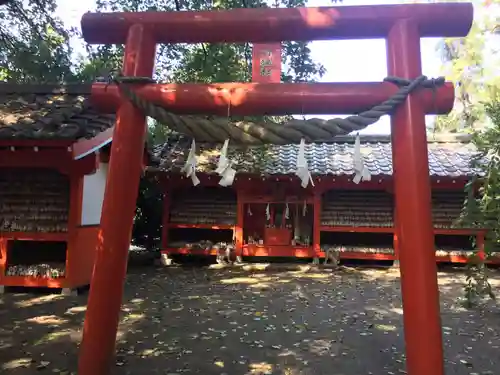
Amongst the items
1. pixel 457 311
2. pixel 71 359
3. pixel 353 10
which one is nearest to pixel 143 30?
pixel 353 10

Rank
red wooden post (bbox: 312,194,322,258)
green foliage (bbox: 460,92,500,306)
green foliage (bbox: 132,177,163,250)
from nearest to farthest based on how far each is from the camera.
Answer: green foliage (bbox: 460,92,500,306)
red wooden post (bbox: 312,194,322,258)
green foliage (bbox: 132,177,163,250)

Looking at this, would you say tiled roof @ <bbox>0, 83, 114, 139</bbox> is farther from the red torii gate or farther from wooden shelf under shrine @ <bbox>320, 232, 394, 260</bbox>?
wooden shelf under shrine @ <bbox>320, 232, 394, 260</bbox>

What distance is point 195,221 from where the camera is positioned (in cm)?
1181

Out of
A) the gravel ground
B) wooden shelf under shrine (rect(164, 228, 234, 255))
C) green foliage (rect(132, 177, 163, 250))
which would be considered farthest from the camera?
green foliage (rect(132, 177, 163, 250))

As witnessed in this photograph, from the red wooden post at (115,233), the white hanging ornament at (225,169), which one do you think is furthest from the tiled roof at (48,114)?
the white hanging ornament at (225,169)

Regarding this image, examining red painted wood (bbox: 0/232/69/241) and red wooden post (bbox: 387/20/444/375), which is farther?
red painted wood (bbox: 0/232/69/241)

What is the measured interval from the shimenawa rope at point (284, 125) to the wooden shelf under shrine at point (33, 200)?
16.2ft

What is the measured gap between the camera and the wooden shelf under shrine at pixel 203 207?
1182 cm

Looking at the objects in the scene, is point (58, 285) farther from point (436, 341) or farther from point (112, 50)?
point (112, 50)

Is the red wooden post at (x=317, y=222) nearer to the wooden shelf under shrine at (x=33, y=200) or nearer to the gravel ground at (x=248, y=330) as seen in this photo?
the gravel ground at (x=248, y=330)

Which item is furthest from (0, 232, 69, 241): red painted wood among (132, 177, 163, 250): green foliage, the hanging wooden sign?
(132, 177, 163, 250): green foliage

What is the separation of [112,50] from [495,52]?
12.1m

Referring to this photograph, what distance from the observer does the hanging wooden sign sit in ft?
11.9

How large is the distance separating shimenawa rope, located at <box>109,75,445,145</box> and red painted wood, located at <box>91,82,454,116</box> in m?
0.11
